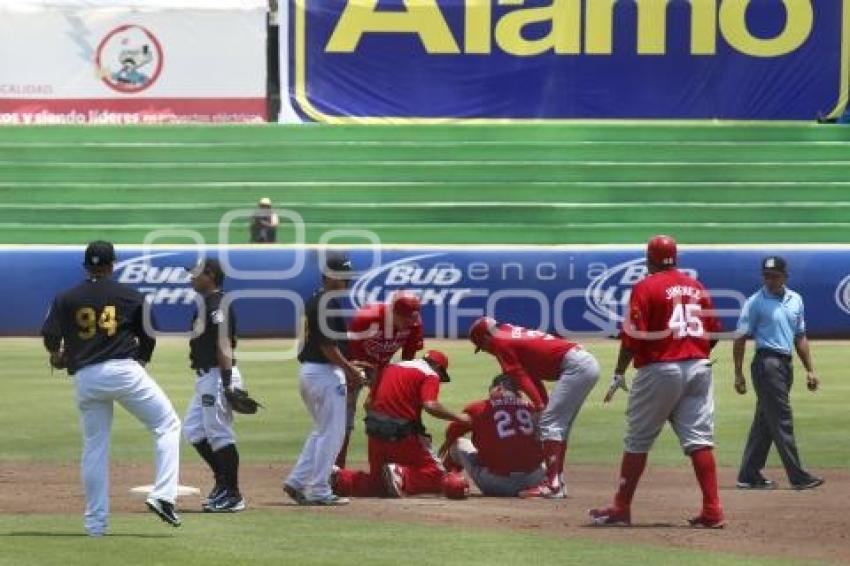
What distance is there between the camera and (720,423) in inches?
780

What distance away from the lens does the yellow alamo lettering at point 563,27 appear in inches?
1474

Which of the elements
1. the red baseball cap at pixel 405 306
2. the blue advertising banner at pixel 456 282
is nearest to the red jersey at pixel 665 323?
the red baseball cap at pixel 405 306

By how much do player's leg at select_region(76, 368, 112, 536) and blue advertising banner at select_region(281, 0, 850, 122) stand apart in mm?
25848

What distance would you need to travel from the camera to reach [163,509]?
12062 mm

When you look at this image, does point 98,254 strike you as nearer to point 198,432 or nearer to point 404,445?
point 198,432

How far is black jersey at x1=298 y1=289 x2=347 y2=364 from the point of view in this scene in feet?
45.1

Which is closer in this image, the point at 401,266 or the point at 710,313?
the point at 710,313

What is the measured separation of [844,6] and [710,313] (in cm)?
2609

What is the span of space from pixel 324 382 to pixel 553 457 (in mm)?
2013

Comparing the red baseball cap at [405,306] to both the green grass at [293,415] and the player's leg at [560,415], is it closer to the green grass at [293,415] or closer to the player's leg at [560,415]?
the player's leg at [560,415]

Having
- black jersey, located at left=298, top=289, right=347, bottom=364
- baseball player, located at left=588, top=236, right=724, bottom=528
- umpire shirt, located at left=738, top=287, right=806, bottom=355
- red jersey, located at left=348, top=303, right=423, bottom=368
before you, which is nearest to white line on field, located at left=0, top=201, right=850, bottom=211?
umpire shirt, located at left=738, top=287, right=806, bottom=355

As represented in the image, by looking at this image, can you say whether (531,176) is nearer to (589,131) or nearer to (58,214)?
(589,131)

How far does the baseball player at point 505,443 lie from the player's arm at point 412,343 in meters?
0.72

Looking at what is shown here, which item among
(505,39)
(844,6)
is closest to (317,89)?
(505,39)
